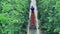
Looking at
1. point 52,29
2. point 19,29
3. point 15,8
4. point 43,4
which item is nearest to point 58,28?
point 52,29

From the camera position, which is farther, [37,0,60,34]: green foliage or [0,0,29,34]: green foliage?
[37,0,60,34]: green foliage

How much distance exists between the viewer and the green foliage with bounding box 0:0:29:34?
382 inches

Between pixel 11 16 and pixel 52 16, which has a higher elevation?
pixel 11 16

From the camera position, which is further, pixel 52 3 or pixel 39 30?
pixel 39 30

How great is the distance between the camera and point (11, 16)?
1052 cm

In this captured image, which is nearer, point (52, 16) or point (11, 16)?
point (11, 16)

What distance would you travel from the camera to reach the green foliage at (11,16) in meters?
9.70

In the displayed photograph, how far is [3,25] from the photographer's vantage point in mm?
9484

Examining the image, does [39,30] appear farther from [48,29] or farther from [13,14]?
[13,14]

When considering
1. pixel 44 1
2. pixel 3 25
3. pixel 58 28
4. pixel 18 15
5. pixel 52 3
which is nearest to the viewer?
pixel 3 25

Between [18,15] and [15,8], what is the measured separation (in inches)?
23.6

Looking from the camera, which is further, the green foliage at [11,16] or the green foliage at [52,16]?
the green foliage at [52,16]

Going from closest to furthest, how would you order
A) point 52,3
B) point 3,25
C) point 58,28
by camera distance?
1. point 3,25
2. point 58,28
3. point 52,3

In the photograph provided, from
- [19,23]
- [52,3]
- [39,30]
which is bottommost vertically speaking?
[39,30]
